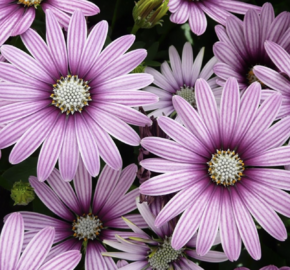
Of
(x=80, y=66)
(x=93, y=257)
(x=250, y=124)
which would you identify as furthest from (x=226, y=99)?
(x=93, y=257)

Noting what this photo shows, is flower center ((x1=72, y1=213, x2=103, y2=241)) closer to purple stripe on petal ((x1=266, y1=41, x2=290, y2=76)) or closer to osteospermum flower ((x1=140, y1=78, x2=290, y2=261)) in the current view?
osteospermum flower ((x1=140, y1=78, x2=290, y2=261))

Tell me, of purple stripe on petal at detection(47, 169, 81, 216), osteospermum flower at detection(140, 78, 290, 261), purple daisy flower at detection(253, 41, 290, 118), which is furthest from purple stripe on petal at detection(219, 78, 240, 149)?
purple stripe on petal at detection(47, 169, 81, 216)

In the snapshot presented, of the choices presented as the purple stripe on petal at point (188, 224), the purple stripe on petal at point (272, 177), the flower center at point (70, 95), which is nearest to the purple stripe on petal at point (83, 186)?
the flower center at point (70, 95)

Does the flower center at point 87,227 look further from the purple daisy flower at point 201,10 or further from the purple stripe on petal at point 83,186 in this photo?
the purple daisy flower at point 201,10

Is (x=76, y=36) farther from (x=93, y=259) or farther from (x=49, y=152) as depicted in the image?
(x=93, y=259)

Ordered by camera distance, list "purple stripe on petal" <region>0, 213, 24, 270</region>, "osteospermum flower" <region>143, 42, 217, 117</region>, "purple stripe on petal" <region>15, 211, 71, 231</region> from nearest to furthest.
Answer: "purple stripe on petal" <region>0, 213, 24, 270</region>, "purple stripe on petal" <region>15, 211, 71, 231</region>, "osteospermum flower" <region>143, 42, 217, 117</region>

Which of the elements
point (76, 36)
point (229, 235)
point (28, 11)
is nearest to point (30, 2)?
point (28, 11)
